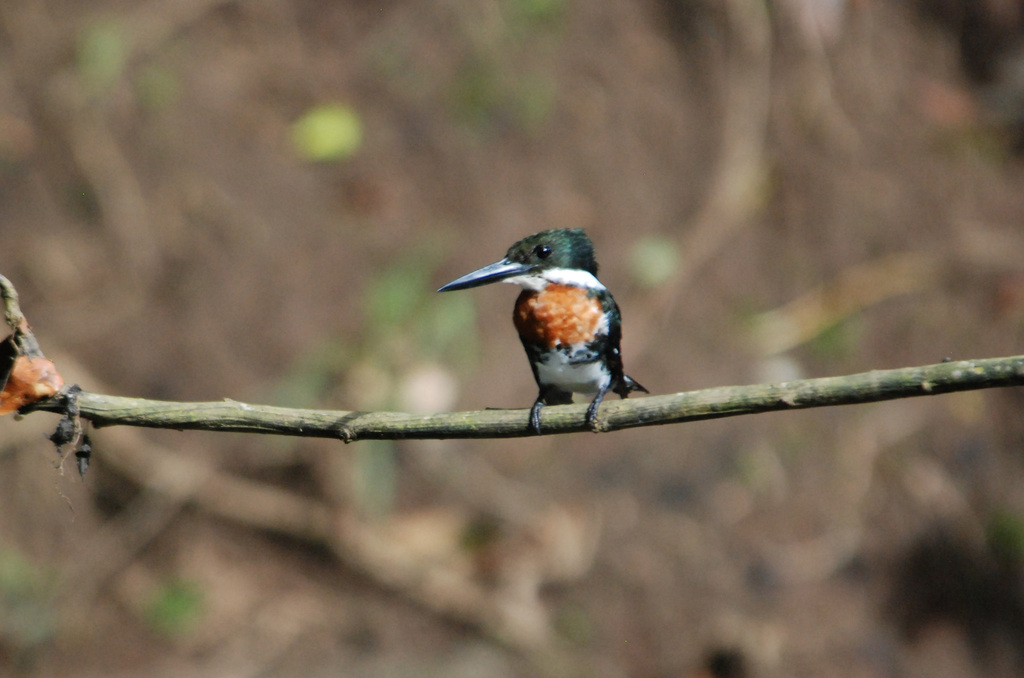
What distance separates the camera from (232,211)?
183 inches

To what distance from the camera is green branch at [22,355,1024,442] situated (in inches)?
52.9

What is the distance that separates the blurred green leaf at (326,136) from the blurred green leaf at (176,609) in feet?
7.91

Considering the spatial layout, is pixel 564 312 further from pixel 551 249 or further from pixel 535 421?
pixel 535 421

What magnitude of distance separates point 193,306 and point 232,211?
1.85 ft

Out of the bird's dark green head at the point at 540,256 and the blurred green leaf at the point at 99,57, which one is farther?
the blurred green leaf at the point at 99,57

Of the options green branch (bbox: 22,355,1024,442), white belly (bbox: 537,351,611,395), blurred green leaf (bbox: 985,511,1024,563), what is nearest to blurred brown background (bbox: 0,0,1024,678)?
blurred green leaf (bbox: 985,511,1024,563)

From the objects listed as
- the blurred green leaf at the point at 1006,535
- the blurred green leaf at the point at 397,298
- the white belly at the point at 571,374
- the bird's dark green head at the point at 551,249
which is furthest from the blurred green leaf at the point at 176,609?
the blurred green leaf at the point at 1006,535

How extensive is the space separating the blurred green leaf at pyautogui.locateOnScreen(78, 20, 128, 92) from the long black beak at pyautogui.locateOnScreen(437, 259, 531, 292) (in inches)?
142

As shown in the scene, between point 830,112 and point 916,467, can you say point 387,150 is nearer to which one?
point 830,112

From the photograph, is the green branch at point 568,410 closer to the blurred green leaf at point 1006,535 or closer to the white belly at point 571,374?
the white belly at point 571,374

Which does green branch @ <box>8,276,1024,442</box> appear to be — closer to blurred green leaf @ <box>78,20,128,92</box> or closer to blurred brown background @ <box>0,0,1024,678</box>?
blurred brown background @ <box>0,0,1024,678</box>

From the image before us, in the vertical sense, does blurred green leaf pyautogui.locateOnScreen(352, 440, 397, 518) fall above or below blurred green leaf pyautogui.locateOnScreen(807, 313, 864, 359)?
below

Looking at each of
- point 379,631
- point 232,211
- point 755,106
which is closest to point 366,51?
point 232,211

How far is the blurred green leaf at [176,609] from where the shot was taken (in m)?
4.31
